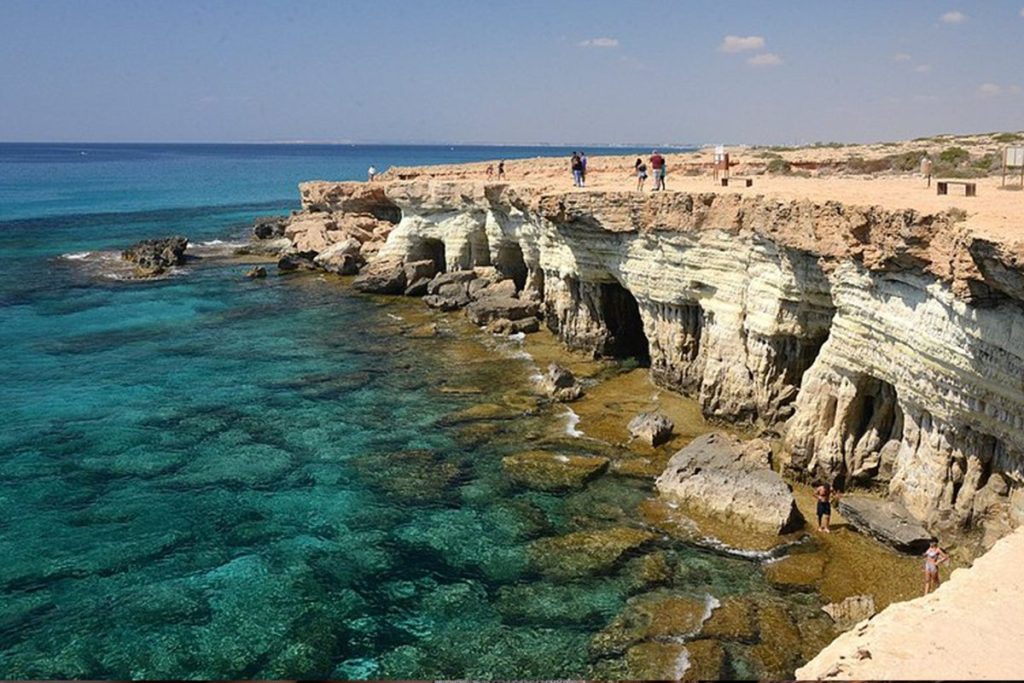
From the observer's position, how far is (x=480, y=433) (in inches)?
950

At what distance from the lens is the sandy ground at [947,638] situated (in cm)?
880

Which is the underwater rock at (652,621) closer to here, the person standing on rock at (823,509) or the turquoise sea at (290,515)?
the turquoise sea at (290,515)

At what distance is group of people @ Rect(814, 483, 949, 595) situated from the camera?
15.0 meters

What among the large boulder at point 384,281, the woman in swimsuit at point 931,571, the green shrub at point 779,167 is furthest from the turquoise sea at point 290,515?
the green shrub at point 779,167

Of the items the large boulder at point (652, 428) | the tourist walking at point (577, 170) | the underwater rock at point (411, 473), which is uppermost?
the tourist walking at point (577, 170)

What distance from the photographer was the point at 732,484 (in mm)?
18844

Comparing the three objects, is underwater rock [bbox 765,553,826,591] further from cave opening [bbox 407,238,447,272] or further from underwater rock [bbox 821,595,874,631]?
cave opening [bbox 407,238,447,272]

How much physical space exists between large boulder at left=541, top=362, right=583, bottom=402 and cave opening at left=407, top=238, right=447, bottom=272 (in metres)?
20.9

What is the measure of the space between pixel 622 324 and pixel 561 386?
21.0 feet

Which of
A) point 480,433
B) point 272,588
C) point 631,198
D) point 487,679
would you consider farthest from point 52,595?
point 631,198

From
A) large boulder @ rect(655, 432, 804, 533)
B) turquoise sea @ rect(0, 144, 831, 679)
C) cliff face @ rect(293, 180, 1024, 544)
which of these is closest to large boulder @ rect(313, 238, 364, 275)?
turquoise sea @ rect(0, 144, 831, 679)

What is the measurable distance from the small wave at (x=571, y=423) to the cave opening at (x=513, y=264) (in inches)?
647

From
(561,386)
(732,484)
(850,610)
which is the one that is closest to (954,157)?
(561,386)

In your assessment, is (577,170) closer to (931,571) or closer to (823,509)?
(823,509)
